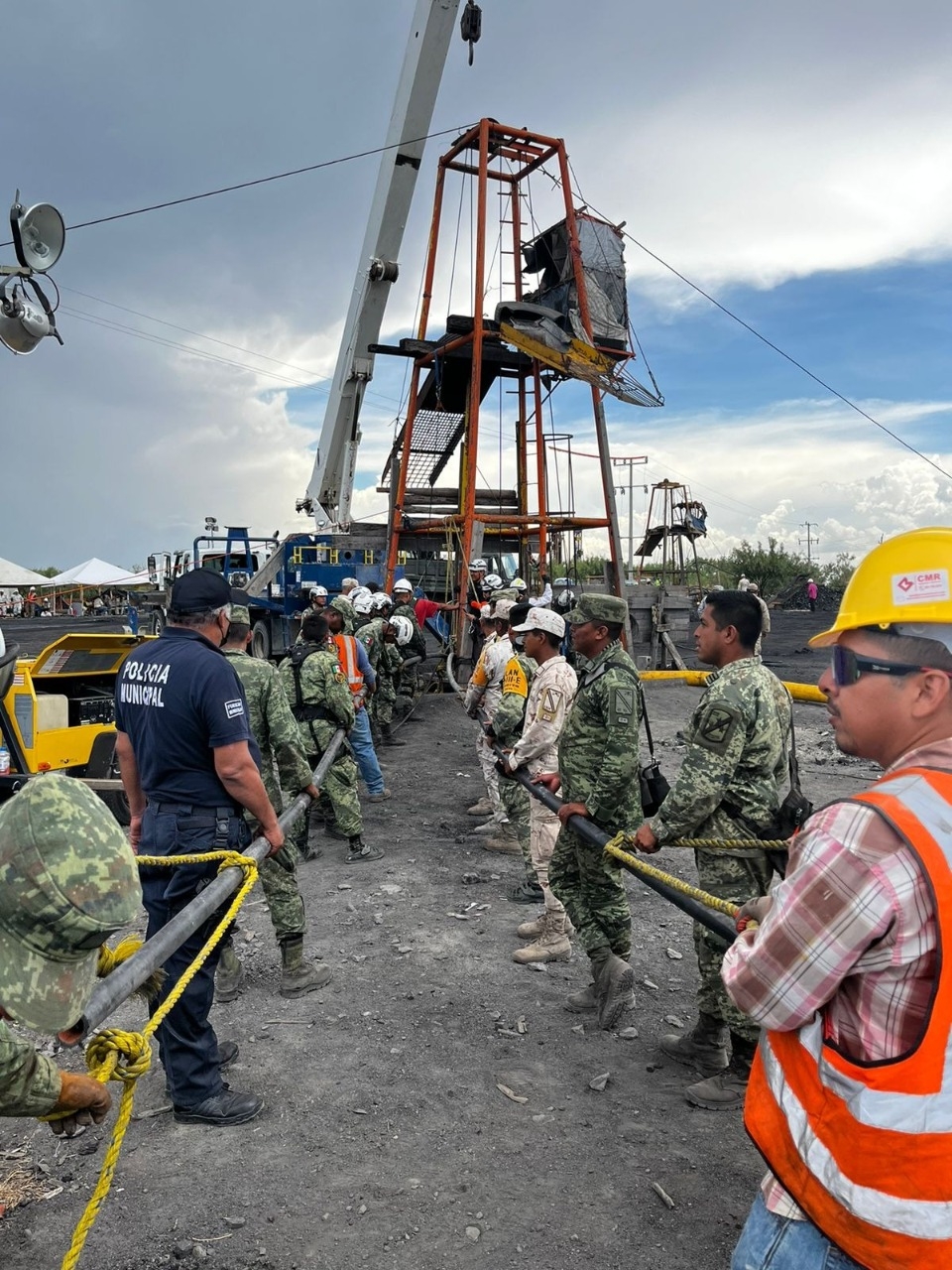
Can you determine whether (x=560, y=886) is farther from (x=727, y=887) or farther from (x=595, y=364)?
(x=595, y=364)

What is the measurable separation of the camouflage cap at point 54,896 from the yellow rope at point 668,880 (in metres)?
1.58

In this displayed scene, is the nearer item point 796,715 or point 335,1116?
point 335,1116

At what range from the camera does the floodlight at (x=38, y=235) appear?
6820mm

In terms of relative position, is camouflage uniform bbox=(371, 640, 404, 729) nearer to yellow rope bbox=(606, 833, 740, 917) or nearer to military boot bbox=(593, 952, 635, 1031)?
military boot bbox=(593, 952, 635, 1031)

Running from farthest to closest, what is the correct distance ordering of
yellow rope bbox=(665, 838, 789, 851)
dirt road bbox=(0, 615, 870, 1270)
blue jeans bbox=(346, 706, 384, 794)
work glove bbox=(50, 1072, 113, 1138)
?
1. blue jeans bbox=(346, 706, 384, 794)
2. yellow rope bbox=(665, 838, 789, 851)
3. dirt road bbox=(0, 615, 870, 1270)
4. work glove bbox=(50, 1072, 113, 1138)

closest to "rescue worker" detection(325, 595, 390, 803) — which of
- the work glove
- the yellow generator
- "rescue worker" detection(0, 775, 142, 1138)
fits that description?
the yellow generator

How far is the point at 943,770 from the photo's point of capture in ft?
4.24

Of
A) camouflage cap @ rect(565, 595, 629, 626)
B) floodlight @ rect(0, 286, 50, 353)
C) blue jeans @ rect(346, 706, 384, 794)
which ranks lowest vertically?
blue jeans @ rect(346, 706, 384, 794)

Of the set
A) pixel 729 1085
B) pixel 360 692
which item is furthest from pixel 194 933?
pixel 360 692

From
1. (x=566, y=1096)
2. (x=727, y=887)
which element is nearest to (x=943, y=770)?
(x=727, y=887)

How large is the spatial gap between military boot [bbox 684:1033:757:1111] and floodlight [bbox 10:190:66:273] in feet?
25.6

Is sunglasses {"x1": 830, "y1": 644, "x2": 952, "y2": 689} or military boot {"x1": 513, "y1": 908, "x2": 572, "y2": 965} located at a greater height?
sunglasses {"x1": 830, "y1": 644, "x2": 952, "y2": 689}

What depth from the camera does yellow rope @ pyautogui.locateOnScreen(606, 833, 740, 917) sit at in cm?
245

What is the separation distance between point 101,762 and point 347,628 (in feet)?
13.0
